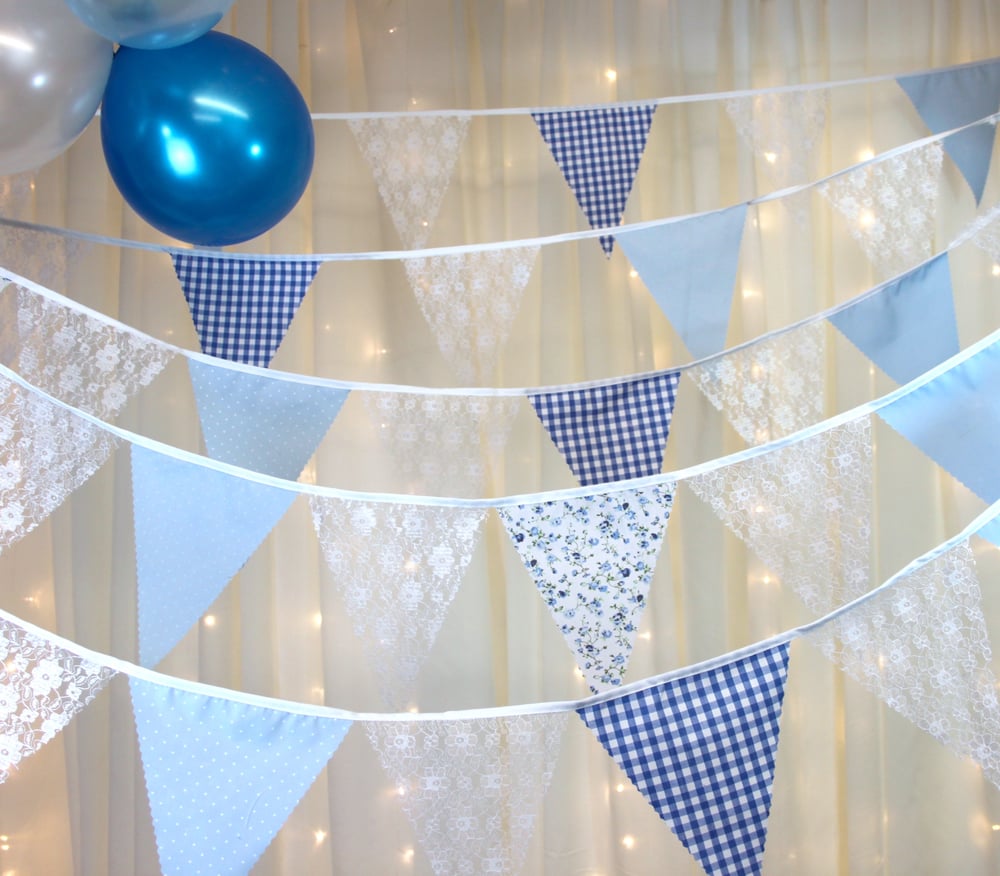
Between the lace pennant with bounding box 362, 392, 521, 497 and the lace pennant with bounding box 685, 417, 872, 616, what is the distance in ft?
1.63

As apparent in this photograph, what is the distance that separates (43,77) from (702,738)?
1221 mm

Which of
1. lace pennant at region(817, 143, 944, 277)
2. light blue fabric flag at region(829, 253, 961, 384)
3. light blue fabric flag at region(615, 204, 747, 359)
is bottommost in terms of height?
light blue fabric flag at region(829, 253, 961, 384)

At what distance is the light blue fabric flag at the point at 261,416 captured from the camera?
1.73 metres

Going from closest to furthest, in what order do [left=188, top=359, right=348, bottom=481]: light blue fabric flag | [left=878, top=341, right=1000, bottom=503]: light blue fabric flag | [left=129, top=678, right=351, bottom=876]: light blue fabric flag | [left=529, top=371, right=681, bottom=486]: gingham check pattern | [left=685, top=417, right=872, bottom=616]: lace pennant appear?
[left=129, top=678, right=351, bottom=876]: light blue fabric flag < [left=878, top=341, right=1000, bottom=503]: light blue fabric flag < [left=685, top=417, right=872, bottom=616]: lace pennant < [left=188, top=359, right=348, bottom=481]: light blue fabric flag < [left=529, top=371, right=681, bottom=486]: gingham check pattern

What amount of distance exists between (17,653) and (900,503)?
73.9 inches

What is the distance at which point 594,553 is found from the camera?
160cm

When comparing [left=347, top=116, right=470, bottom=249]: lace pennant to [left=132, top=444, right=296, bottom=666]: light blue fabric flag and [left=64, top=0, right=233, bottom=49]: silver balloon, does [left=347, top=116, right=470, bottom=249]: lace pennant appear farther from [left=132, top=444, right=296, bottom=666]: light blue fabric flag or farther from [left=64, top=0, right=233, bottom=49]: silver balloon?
[left=132, top=444, right=296, bottom=666]: light blue fabric flag

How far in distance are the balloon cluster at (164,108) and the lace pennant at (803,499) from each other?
0.80 m

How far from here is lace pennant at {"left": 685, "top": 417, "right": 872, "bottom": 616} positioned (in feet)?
5.24

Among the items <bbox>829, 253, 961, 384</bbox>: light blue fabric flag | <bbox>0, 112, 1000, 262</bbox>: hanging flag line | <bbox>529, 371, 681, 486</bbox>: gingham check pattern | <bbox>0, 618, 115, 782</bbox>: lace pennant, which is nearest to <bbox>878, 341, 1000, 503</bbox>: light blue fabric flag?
<bbox>829, 253, 961, 384</bbox>: light blue fabric flag

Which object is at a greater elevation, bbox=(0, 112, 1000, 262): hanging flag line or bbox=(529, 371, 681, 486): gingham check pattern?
bbox=(0, 112, 1000, 262): hanging flag line

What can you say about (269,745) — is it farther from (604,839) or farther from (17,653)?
(604,839)

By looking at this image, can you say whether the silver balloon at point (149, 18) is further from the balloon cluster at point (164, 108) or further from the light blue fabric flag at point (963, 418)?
the light blue fabric flag at point (963, 418)

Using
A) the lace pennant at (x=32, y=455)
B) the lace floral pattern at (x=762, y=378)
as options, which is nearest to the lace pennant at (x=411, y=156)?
the lace floral pattern at (x=762, y=378)
